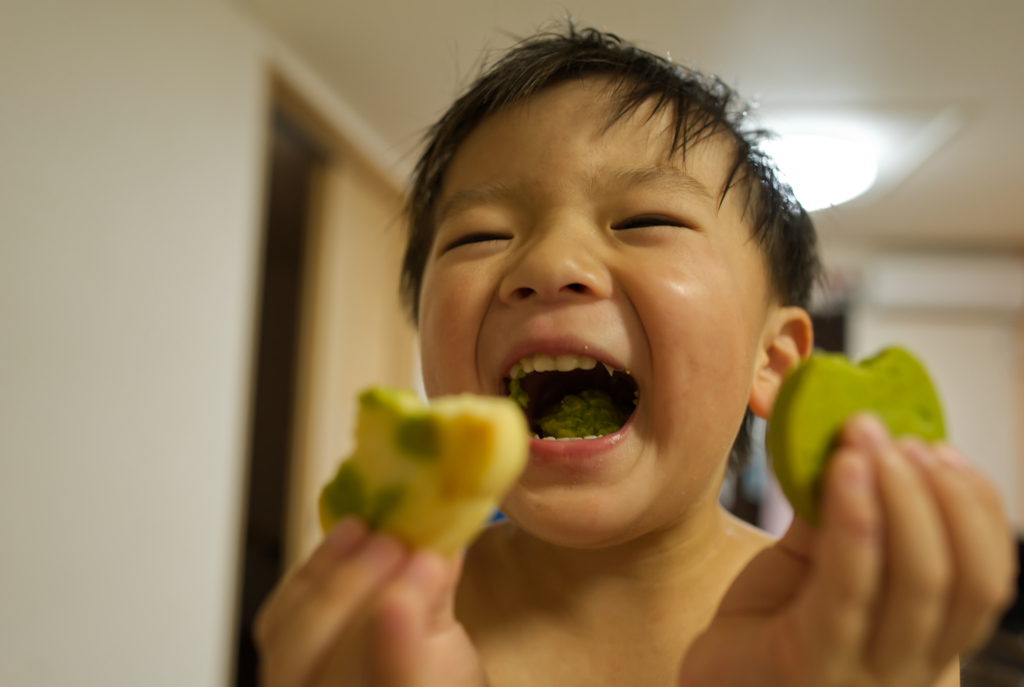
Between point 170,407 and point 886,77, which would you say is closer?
point 170,407

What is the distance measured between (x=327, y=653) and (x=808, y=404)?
1.05 feet

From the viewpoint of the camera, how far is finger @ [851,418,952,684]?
0.33 metres

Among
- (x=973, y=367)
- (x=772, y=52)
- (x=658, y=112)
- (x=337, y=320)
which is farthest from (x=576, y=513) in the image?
(x=973, y=367)

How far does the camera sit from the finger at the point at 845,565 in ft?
1.08

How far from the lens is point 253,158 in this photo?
1.76 m

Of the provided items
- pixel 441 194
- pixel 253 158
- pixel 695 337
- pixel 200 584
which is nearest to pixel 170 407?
pixel 200 584

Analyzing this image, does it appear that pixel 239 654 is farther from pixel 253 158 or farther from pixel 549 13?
pixel 549 13

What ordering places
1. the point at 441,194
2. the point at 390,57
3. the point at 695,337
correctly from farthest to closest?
the point at 390,57 → the point at 441,194 → the point at 695,337

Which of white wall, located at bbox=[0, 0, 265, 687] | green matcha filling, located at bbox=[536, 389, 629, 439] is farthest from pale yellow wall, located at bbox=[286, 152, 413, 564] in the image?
green matcha filling, located at bbox=[536, 389, 629, 439]

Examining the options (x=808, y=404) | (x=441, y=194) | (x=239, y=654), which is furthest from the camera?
(x=239, y=654)

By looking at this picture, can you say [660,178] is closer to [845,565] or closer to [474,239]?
[474,239]

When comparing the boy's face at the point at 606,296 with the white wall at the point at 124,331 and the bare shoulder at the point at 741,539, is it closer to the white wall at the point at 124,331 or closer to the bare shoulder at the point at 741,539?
the bare shoulder at the point at 741,539

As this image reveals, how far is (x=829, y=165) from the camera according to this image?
7.85ft

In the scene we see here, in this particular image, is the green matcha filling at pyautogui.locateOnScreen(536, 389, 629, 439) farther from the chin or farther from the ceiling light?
the ceiling light
